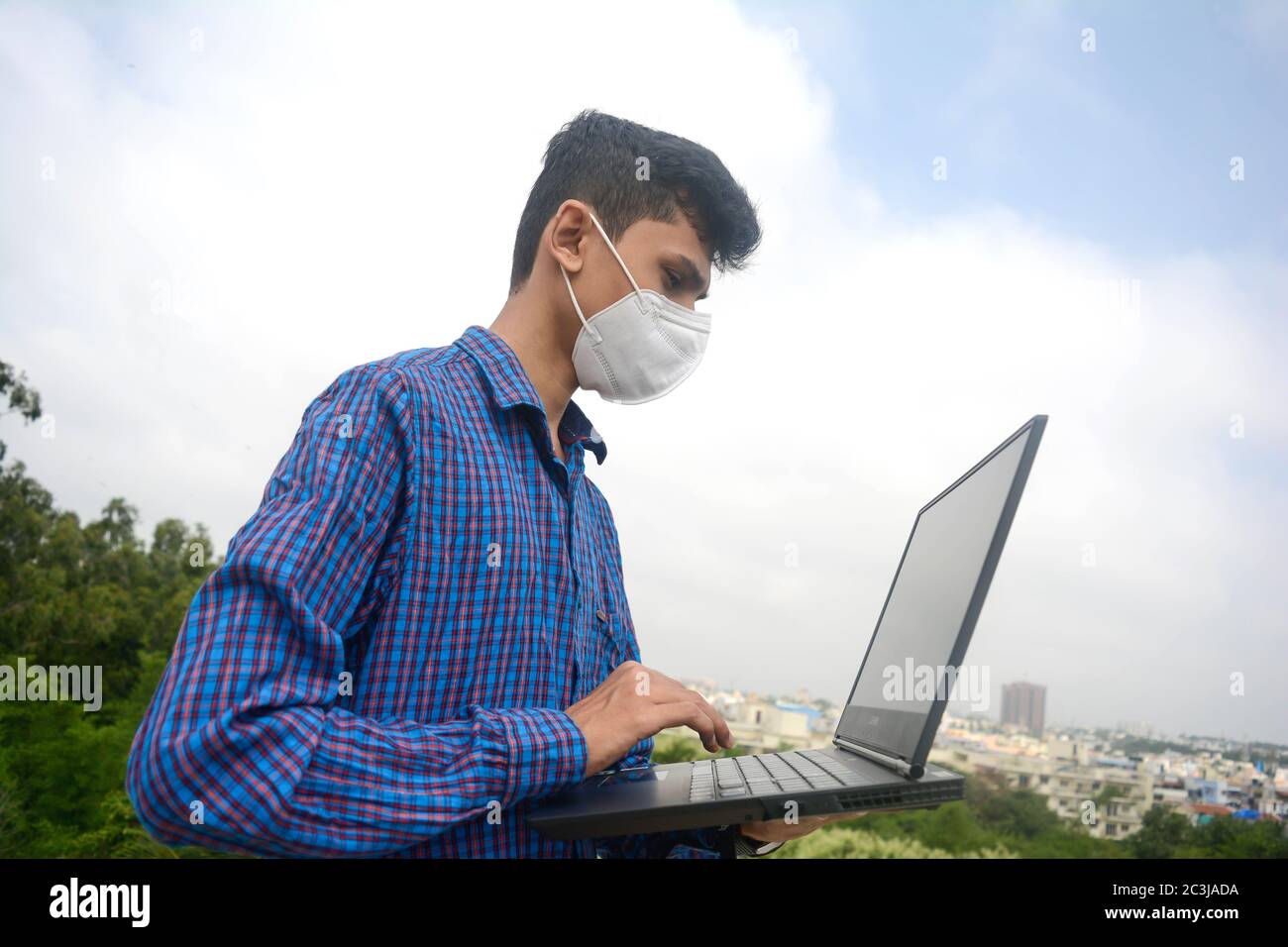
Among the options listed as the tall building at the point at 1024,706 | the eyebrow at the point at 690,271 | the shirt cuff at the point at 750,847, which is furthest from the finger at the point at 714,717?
the tall building at the point at 1024,706

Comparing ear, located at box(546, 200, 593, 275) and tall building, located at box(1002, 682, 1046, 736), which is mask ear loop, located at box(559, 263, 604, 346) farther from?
tall building, located at box(1002, 682, 1046, 736)

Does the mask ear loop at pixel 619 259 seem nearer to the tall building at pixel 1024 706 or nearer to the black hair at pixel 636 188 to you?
the black hair at pixel 636 188

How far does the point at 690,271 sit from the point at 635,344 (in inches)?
6.2

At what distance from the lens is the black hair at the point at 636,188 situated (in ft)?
5.01

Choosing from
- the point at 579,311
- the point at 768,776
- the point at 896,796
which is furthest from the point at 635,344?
the point at 896,796

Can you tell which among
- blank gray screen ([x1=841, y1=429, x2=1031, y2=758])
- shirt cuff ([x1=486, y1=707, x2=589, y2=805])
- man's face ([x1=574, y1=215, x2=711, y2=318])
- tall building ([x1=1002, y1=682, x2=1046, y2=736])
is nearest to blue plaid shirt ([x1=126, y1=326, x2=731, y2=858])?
shirt cuff ([x1=486, y1=707, x2=589, y2=805])

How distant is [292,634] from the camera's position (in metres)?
0.86

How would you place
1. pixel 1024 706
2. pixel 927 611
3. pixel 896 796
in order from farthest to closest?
pixel 1024 706 < pixel 927 611 < pixel 896 796

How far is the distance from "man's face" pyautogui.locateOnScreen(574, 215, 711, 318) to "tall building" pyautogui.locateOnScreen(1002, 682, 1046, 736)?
3.83 m

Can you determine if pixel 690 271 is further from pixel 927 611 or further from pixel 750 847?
pixel 750 847

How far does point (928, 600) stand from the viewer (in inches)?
49.0
